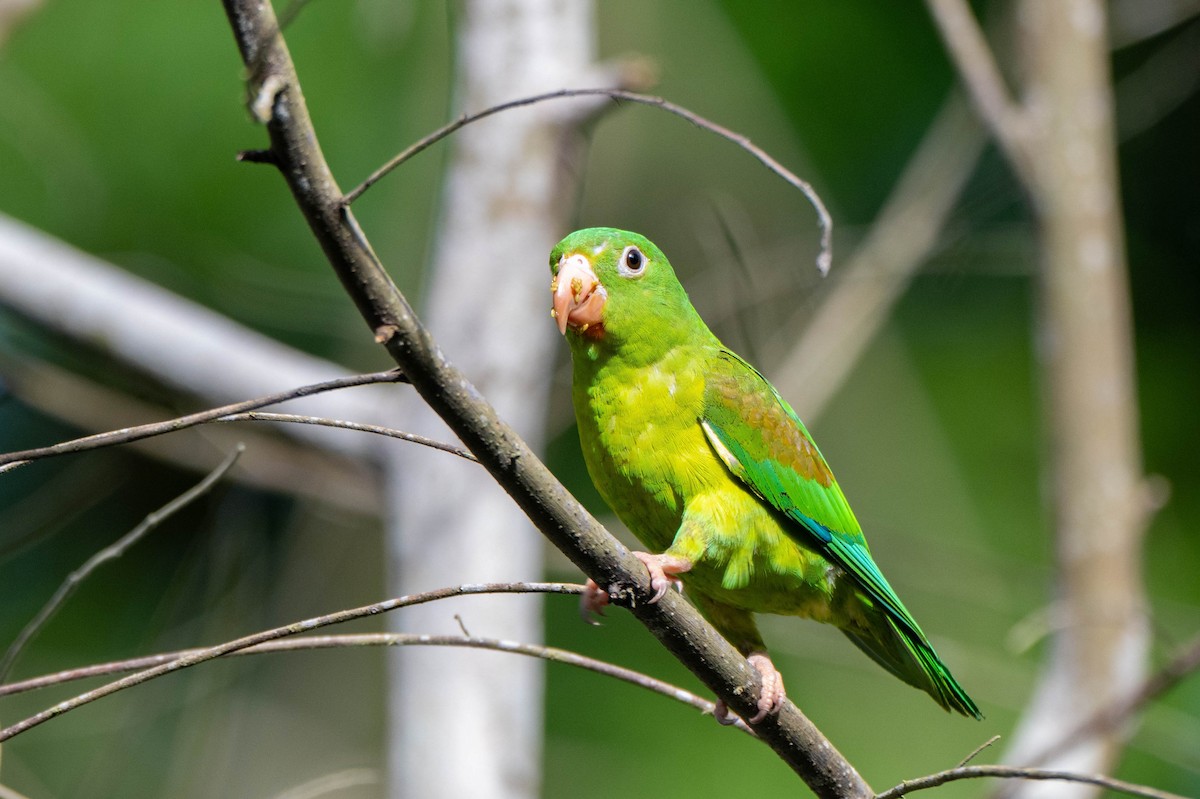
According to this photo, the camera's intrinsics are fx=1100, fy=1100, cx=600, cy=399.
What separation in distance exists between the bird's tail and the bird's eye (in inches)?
34.6

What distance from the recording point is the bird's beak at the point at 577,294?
1.98 meters

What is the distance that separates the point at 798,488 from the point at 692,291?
6.47 feet

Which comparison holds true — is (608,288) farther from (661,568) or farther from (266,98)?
(266,98)

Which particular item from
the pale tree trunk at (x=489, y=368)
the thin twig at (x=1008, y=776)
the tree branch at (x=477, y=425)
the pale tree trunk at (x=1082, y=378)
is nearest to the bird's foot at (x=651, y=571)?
the tree branch at (x=477, y=425)

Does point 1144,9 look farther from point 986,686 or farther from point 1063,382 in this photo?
point 986,686

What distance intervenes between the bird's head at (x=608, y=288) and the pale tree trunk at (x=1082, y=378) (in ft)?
7.05

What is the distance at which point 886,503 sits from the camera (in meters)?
6.31

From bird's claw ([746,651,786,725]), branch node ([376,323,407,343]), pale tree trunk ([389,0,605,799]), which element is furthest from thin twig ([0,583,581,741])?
pale tree trunk ([389,0,605,799])

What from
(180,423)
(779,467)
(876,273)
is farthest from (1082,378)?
(180,423)

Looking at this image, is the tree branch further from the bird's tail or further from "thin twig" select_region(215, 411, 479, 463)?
the bird's tail

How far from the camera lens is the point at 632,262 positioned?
6.89 ft

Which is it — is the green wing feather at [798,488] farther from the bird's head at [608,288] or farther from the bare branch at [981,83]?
the bare branch at [981,83]

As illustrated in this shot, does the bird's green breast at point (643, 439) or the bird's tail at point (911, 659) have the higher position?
the bird's green breast at point (643, 439)

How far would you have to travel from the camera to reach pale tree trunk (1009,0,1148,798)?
354 cm
